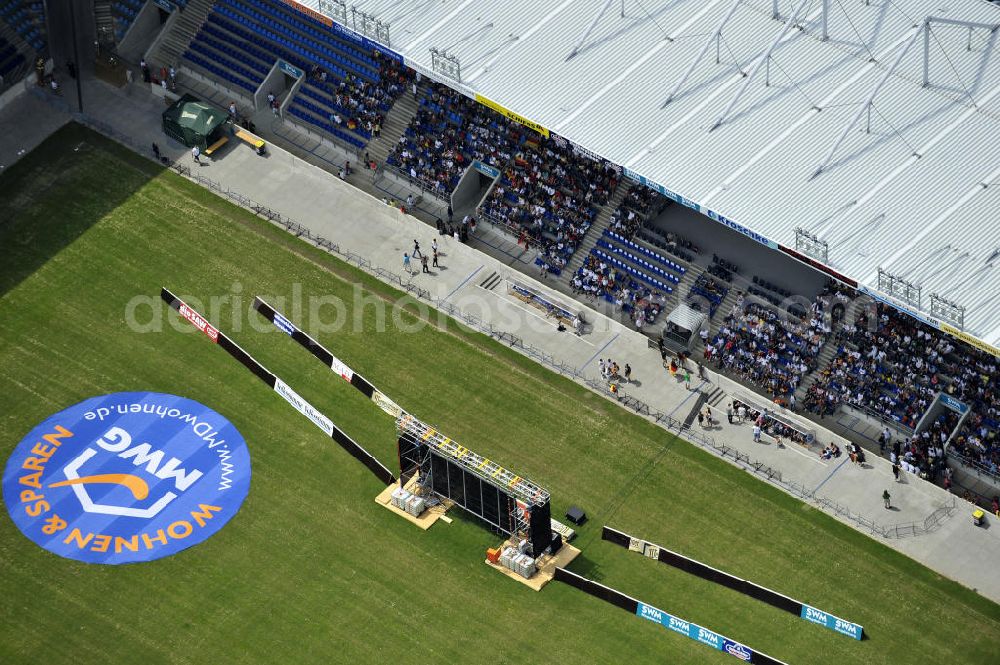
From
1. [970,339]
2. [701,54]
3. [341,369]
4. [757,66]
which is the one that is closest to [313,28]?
[341,369]

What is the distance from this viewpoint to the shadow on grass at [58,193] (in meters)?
Result: 122

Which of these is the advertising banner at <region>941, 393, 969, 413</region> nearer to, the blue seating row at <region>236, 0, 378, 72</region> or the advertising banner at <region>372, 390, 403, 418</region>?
the advertising banner at <region>372, 390, 403, 418</region>

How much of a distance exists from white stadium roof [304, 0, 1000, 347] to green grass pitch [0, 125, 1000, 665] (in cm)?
1459

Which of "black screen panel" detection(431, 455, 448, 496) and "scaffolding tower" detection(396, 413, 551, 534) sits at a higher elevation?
"scaffolding tower" detection(396, 413, 551, 534)

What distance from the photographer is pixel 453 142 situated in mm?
126250

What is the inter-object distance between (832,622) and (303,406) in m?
33.1

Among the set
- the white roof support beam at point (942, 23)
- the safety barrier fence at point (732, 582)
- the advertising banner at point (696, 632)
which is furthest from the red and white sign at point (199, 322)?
the white roof support beam at point (942, 23)

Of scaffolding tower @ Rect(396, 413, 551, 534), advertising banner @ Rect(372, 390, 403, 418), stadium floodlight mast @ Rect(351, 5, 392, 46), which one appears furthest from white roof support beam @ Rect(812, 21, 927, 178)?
stadium floodlight mast @ Rect(351, 5, 392, 46)

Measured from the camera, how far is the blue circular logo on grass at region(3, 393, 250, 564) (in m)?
104

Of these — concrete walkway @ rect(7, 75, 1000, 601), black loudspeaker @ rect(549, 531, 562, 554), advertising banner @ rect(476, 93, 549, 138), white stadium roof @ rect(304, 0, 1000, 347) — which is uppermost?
white stadium roof @ rect(304, 0, 1000, 347)

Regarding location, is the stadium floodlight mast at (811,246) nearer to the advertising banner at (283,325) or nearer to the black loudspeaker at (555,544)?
the black loudspeaker at (555,544)

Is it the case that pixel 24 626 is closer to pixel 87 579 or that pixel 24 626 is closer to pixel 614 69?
pixel 87 579

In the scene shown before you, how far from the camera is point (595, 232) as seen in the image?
121625 mm

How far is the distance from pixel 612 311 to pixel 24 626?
4136 cm
